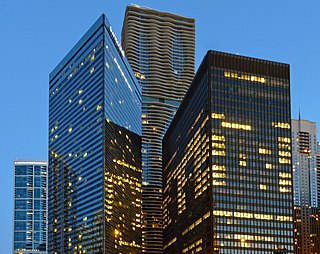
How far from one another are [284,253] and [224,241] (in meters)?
17.8

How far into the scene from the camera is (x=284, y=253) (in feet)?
637

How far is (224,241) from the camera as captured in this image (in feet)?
655
